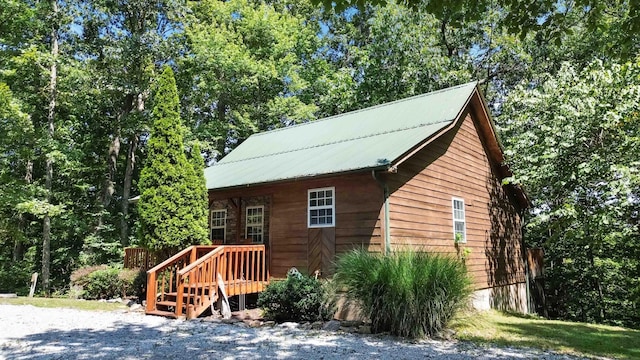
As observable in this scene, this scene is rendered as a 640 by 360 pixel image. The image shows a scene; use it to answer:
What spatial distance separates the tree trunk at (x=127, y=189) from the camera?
21.0 metres

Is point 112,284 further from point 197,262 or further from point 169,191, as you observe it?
point 197,262

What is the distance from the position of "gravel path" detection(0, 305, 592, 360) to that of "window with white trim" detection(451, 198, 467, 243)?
5240 millimetres

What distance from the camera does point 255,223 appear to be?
12.9m

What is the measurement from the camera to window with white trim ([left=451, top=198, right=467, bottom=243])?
12.2 meters

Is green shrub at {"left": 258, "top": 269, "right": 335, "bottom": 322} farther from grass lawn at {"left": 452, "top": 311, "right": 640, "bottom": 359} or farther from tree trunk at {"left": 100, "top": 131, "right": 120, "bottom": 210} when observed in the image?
tree trunk at {"left": 100, "top": 131, "right": 120, "bottom": 210}

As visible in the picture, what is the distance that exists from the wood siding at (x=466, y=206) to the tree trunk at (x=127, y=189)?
15431 millimetres

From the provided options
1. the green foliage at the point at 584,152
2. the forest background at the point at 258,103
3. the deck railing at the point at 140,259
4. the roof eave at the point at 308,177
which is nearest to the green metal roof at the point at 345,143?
the roof eave at the point at 308,177

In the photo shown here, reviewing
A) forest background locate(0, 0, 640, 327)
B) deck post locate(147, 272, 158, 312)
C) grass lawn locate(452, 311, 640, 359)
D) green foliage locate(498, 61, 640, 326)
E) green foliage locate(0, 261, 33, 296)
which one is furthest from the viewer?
Answer: green foliage locate(0, 261, 33, 296)

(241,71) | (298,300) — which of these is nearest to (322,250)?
(298,300)

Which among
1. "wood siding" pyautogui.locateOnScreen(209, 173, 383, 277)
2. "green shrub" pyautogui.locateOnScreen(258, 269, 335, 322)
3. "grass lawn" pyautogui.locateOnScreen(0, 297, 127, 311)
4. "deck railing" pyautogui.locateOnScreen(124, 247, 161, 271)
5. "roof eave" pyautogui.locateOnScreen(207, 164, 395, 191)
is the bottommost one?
"grass lawn" pyautogui.locateOnScreen(0, 297, 127, 311)

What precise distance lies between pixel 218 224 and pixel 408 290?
821cm

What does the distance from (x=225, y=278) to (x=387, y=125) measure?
660 centimetres

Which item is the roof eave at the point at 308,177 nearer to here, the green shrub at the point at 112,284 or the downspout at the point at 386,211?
Answer: the downspout at the point at 386,211

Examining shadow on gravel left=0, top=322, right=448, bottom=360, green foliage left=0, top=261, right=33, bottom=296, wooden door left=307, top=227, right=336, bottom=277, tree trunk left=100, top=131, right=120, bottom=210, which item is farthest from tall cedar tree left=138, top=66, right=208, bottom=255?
green foliage left=0, top=261, right=33, bottom=296
